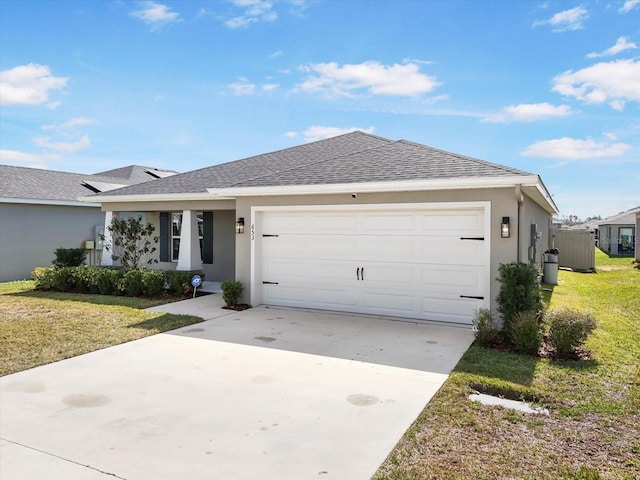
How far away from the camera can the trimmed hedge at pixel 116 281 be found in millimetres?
11555


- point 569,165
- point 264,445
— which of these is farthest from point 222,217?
point 569,165

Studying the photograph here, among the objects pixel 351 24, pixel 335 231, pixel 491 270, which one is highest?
pixel 351 24

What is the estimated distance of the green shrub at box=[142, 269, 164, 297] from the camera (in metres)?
11.4

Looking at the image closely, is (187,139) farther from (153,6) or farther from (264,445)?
(264,445)

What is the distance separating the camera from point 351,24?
1150 cm

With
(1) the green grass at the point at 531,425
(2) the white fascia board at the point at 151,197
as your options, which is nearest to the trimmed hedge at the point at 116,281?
(2) the white fascia board at the point at 151,197

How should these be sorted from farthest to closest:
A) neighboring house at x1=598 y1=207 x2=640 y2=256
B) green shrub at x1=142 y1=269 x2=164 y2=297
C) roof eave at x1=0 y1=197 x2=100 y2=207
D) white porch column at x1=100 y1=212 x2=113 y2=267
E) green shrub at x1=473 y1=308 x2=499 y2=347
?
neighboring house at x1=598 y1=207 x2=640 y2=256, roof eave at x1=0 y1=197 x2=100 y2=207, white porch column at x1=100 y1=212 x2=113 y2=267, green shrub at x1=142 y1=269 x2=164 y2=297, green shrub at x1=473 y1=308 x2=499 y2=347

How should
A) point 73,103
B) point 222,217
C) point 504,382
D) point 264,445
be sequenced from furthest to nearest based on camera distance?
point 73,103 → point 222,217 → point 504,382 → point 264,445

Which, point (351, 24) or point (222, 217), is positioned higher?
point (351, 24)

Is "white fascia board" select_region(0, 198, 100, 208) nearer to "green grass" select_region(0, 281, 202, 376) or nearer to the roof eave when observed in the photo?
the roof eave

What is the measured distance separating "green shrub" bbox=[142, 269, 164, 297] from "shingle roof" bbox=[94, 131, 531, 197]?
2550 mm

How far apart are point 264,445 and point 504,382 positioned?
3007 mm

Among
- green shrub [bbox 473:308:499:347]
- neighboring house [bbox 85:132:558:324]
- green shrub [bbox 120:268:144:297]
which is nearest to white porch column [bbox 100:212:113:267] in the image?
green shrub [bbox 120:268:144:297]

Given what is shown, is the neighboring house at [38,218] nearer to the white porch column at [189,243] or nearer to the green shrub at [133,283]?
the white porch column at [189,243]
